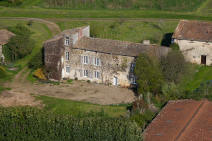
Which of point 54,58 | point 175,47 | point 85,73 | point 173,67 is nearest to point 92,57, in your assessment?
point 85,73

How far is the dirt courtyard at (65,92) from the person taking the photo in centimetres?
5484

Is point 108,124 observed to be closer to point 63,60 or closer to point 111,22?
point 63,60

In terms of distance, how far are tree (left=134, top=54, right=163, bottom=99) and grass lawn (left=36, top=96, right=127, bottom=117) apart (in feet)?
12.9

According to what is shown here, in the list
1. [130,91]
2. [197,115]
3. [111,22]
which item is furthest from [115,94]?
[111,22]

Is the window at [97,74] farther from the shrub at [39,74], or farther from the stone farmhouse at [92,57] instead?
the shrub at [39,74]

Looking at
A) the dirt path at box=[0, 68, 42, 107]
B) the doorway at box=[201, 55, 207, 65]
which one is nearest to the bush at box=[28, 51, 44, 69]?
the dirt path at box=[0, 68, 42, 107]

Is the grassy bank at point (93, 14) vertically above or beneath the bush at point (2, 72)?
above

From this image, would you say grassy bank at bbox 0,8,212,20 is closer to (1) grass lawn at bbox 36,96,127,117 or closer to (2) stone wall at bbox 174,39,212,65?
(2) stone wall at bbox 174,39,212,65

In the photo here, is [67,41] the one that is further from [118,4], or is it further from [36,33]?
[118,4]

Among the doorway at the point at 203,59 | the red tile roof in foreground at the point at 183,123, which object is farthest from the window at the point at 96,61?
the red tile roof in foreground at the point at 183,123

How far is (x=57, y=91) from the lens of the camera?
58688 mm

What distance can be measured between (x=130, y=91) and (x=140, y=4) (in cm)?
3034

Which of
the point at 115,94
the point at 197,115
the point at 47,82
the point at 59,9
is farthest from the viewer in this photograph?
the point at 59,9

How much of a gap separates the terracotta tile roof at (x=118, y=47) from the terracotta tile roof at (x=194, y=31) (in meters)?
5.52
